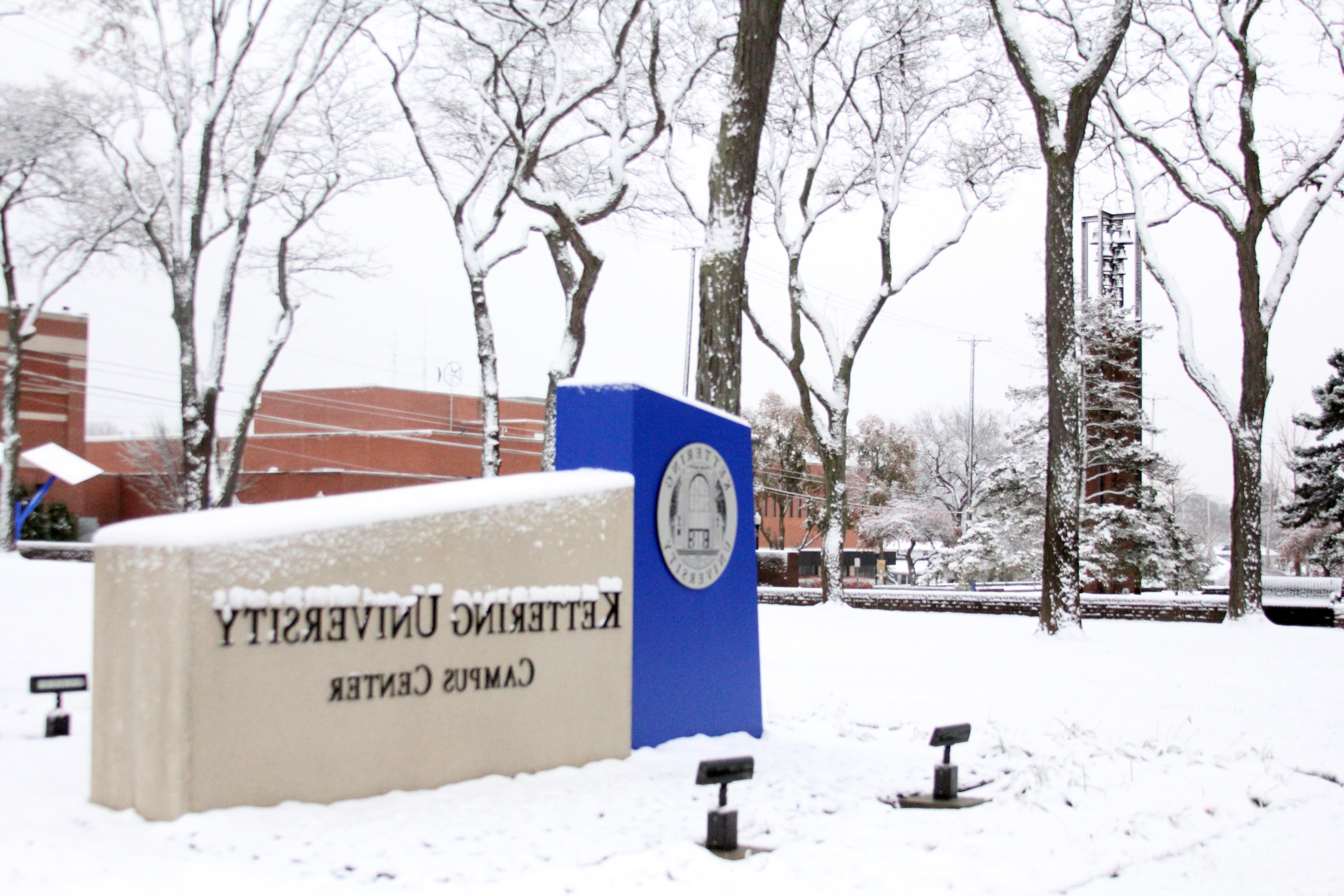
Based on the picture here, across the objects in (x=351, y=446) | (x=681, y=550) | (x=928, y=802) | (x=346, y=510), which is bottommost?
(x=928, y=802)

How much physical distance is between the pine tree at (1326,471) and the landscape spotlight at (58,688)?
3412 centimetres

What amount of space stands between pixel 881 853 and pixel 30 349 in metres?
55.5

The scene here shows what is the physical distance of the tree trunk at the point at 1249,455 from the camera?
715 inches

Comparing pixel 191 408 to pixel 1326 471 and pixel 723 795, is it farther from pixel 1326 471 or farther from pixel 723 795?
pixel 1326 471

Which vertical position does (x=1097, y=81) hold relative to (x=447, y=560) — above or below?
above

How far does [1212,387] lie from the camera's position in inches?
750

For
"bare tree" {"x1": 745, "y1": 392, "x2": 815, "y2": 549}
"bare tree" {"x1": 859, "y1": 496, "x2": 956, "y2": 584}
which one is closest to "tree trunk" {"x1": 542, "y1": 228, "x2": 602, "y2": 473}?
"bare tree" {"x1": 745, "y1": 392, "x2": 815, "y2": 549}

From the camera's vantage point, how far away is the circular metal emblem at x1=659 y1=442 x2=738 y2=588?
7277 millimetres

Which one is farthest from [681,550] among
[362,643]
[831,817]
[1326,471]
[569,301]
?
[1326,471]

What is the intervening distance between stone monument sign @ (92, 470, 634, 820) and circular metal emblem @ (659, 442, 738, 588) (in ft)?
1.33

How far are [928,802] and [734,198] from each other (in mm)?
5988

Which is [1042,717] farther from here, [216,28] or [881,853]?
[216,28]

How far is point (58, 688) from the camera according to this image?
7160 mm

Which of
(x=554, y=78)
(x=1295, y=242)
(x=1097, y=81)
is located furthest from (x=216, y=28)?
(x=1295, y=242)
